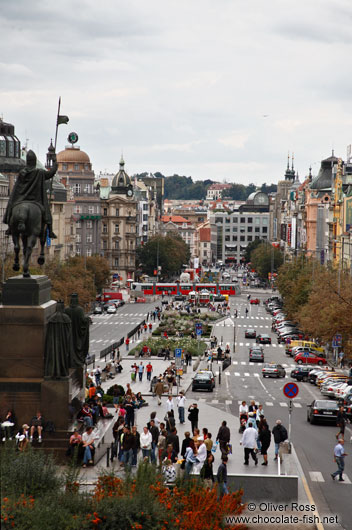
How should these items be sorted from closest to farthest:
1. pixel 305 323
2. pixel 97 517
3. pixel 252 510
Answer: pixel 97 517 < pixel 252 510 < pixel 305 323

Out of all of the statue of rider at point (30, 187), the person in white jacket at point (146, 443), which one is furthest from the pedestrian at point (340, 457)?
the statue of rider at point (30, 187)

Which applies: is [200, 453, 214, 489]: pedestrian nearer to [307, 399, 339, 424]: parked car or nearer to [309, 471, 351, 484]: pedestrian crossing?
[309, 471, 351, 484]: pedestrian crossing

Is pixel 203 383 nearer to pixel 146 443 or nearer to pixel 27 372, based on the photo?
pixel 146 443

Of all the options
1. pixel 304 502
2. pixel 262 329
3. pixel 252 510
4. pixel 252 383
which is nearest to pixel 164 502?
pixel 252 510

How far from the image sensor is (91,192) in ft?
604

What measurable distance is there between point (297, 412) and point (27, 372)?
927 inches

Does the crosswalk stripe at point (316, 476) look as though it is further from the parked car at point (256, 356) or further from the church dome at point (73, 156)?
the church dome at point (73, 156)

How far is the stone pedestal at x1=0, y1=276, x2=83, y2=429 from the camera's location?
88.1 ft

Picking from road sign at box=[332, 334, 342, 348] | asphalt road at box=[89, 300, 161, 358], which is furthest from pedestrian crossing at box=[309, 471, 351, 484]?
asphalt road at box=[89, 300, 161, 358]

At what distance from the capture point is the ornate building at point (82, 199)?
181250 mm

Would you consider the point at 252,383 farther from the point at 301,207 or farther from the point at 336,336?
the point at 301,207

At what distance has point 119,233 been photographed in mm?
187125

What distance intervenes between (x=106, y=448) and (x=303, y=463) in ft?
21.9

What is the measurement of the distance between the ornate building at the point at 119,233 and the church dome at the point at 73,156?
26.3ft
